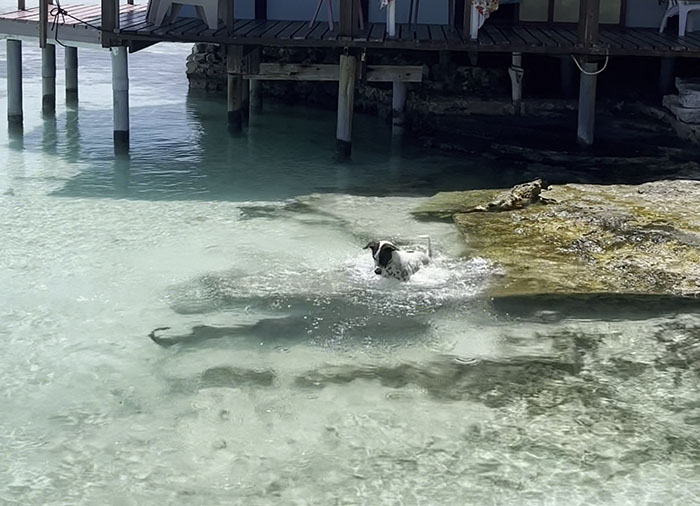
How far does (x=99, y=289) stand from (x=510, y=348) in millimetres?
4217

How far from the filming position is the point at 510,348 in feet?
27.8

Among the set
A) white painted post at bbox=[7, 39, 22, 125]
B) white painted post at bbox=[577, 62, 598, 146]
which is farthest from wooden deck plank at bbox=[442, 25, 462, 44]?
white painted post at bbox=[7, 39, 22, 125]

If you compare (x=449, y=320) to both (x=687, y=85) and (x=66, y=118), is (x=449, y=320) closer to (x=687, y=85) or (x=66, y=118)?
(x=687, y=85)

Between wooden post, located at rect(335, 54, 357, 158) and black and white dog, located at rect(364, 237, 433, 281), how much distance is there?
5.71 metres

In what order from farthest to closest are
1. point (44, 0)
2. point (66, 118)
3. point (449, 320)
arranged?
point (66, 118)
point (44, 0)
point (449, 320)

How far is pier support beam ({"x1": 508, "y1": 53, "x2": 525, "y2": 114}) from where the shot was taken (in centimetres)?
1880

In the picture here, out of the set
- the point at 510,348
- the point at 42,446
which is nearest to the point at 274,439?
the point at 42,446

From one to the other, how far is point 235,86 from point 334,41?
324cm

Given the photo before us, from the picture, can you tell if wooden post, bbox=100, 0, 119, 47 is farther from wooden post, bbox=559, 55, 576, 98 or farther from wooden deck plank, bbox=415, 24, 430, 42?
wooden post, bbox=559, 55, 576, 98

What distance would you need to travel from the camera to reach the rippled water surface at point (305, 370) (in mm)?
6469

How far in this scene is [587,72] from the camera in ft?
51.1

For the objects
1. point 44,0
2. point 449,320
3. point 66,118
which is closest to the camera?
point 449,320

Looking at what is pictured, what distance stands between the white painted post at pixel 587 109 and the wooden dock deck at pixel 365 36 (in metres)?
0.72

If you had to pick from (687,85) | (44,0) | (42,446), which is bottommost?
(42,446)
